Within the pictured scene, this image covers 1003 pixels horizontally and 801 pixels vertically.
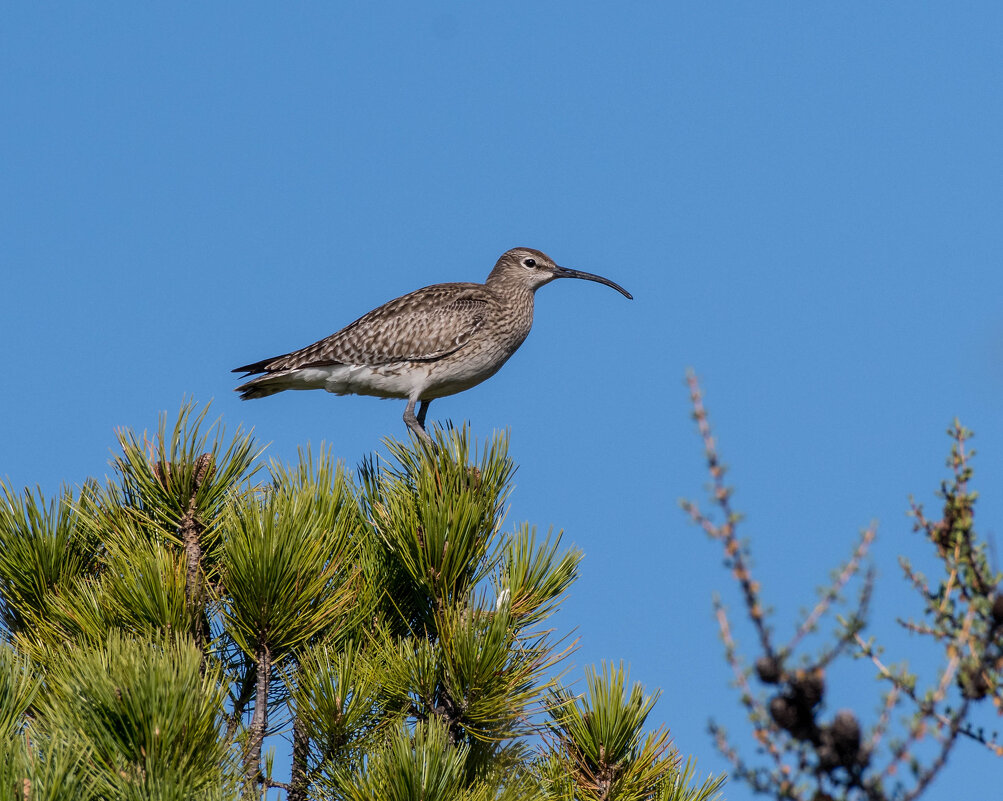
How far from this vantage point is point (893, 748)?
207 cm

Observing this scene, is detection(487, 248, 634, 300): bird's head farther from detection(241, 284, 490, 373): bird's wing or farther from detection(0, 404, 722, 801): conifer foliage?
detection(0, 404, 722, 801): conifer foliage

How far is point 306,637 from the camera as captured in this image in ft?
17.4

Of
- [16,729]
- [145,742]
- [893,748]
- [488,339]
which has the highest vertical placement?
[488,339]

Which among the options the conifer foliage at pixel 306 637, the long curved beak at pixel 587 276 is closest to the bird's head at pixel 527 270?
the long curved beak at pixel 587 276

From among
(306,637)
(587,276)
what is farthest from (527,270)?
(306,637)

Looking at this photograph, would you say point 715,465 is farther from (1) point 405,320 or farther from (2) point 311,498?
(1) point 405,320

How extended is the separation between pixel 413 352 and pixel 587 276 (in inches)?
106

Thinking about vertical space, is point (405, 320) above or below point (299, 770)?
above

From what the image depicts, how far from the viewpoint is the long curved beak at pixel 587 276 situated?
481 inches

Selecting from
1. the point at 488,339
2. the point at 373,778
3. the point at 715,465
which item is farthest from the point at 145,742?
the point at 488,339

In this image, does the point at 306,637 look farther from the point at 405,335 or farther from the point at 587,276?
the point at 587,276

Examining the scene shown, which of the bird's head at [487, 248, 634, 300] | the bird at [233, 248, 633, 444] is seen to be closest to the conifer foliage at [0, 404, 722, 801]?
the bird at [233, 248, 633, 444]

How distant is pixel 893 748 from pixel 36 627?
461 cm

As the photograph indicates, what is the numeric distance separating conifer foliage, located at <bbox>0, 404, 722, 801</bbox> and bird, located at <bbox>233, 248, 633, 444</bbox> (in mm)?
4398
